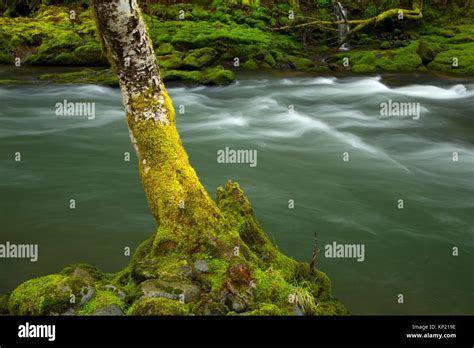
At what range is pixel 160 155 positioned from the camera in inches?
211

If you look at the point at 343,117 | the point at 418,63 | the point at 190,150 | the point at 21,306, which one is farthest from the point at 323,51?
the point at 21,306

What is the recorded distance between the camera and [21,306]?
4586 mm

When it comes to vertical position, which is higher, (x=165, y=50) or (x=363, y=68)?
(x=165, y=50)

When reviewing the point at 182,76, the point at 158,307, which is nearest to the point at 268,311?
the point at 158,307

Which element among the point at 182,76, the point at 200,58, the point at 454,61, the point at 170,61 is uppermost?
the point at 454,61

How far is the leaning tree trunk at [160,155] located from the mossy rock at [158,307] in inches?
34.2

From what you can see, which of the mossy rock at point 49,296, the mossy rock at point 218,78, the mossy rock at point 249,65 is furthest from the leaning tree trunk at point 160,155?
Answer: the mossy rock at point 249,65

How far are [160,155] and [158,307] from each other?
168 cm

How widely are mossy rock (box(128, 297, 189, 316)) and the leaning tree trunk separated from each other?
2.85 ft

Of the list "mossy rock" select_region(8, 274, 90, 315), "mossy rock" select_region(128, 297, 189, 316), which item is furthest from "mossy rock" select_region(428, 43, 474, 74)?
"mossy rock" select_region(8, 274, 90, 315)

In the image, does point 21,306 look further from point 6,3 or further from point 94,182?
point 6,3

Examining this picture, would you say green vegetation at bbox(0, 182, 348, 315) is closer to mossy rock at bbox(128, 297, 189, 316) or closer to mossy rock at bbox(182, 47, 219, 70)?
mossy rock at bbox(128, 297, 189, 316)

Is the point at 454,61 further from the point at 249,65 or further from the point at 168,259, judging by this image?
the point at 168,259
